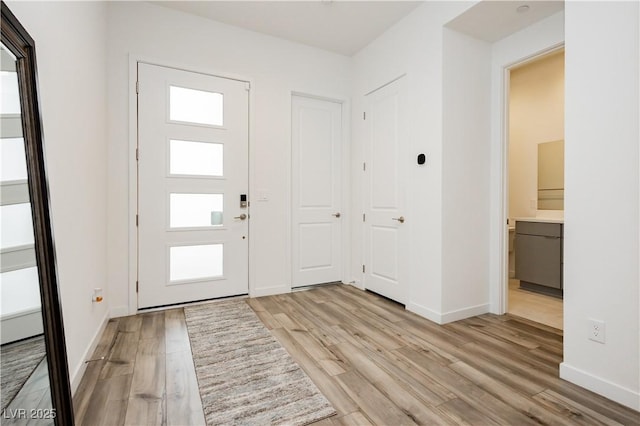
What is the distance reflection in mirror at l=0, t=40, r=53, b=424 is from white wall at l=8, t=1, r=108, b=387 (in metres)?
0.30

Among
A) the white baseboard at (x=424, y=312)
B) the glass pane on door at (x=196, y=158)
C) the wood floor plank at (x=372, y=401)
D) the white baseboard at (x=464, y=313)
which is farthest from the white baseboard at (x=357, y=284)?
the glass pane on door at (x=196, y=158)

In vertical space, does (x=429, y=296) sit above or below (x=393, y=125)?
below

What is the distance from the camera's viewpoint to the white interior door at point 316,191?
379cm

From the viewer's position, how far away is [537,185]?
171 inches


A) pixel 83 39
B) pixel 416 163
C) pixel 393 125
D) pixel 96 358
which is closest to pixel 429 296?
pixel 416 163

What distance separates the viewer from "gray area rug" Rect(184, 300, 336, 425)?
1.57m

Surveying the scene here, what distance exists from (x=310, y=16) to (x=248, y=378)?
128 inches

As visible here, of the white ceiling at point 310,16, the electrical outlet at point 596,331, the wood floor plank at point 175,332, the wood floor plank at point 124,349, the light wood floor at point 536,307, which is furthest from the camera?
the white ceiling at point 310,16

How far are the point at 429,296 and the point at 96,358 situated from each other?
2623mm

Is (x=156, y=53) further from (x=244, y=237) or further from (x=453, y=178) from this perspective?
(x=453, y=178)

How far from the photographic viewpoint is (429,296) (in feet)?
9.50

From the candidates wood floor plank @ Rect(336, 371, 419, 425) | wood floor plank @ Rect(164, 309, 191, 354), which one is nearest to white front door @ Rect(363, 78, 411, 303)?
wood floor plank @ Rect(336, 371, 419, 425)

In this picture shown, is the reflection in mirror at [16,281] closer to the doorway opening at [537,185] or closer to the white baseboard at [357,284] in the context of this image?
the white baseboard at [357,284]

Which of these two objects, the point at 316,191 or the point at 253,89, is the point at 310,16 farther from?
the point at 316,191
